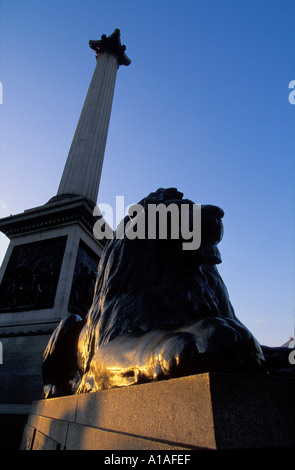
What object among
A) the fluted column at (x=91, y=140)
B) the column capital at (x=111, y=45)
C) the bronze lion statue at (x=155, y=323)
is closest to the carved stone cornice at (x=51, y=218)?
the fluted column at (x=91, y=140)

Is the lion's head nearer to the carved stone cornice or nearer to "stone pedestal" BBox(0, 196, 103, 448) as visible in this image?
"stone pedestal" BBox(0, 196, 103, 448)

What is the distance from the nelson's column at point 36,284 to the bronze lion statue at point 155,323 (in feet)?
12.5

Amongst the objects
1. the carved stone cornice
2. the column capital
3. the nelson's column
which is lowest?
the nelson's column

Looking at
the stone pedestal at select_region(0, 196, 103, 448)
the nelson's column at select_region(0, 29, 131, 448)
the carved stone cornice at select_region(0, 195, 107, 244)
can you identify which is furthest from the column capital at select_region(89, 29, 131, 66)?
the stone pedestal at select_region(0, 196, 103, 448)

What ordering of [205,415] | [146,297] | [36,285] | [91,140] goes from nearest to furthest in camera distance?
[205,415] → [146,297] → [36,285] → [91,140]

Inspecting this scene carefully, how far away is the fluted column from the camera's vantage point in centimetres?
1127

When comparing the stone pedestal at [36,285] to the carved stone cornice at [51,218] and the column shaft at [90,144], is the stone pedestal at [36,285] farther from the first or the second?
the column shaft at [90,144]

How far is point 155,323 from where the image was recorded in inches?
66.5

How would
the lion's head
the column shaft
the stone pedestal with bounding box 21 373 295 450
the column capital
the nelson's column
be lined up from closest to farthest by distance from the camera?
the stone pedestal with bounding box 21 373 295 450 → the lion's head → the nelson's column → the column shaft → the column capital

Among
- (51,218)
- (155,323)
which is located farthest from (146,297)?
(51,218)

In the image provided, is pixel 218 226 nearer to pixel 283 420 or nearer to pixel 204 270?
pixel 204 270

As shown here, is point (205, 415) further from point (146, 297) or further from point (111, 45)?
point (111, 45)

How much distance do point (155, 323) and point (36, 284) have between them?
262 inches
